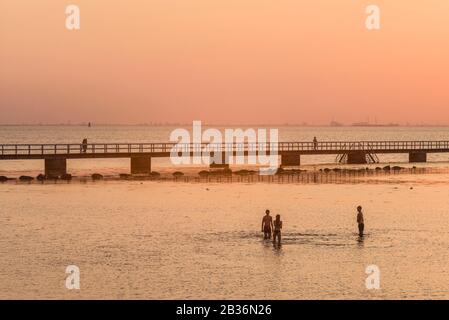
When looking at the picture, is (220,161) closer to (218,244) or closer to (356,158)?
(356,158)

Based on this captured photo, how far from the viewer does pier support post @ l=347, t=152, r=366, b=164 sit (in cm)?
10800

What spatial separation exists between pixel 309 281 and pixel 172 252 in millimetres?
8775

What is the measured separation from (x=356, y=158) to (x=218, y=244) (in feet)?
228

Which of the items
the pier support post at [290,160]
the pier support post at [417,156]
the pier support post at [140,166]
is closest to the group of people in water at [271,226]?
the pier support post at [140,166]

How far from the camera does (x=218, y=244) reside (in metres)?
41.8

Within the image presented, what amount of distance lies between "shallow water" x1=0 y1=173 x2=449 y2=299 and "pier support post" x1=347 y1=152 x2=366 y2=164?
116 ft

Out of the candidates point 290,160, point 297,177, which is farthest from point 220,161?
point 297,177

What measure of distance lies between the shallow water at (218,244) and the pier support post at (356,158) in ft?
116

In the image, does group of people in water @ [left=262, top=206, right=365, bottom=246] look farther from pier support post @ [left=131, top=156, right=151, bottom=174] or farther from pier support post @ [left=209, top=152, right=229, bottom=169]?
pier support post @ [left=209, top=152, right=229, bottom=169]

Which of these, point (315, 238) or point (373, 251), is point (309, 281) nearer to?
point (373, 251)

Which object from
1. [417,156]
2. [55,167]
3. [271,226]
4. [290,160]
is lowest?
[271,226]

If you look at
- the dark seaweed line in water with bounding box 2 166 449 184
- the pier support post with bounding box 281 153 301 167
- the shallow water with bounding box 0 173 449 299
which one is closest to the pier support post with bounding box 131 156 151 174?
the dark seaweed line in water with bounding box 2 166 449 184

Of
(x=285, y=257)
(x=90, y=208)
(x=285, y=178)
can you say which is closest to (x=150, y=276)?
(x=285, y=257)

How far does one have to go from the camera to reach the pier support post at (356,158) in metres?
108
